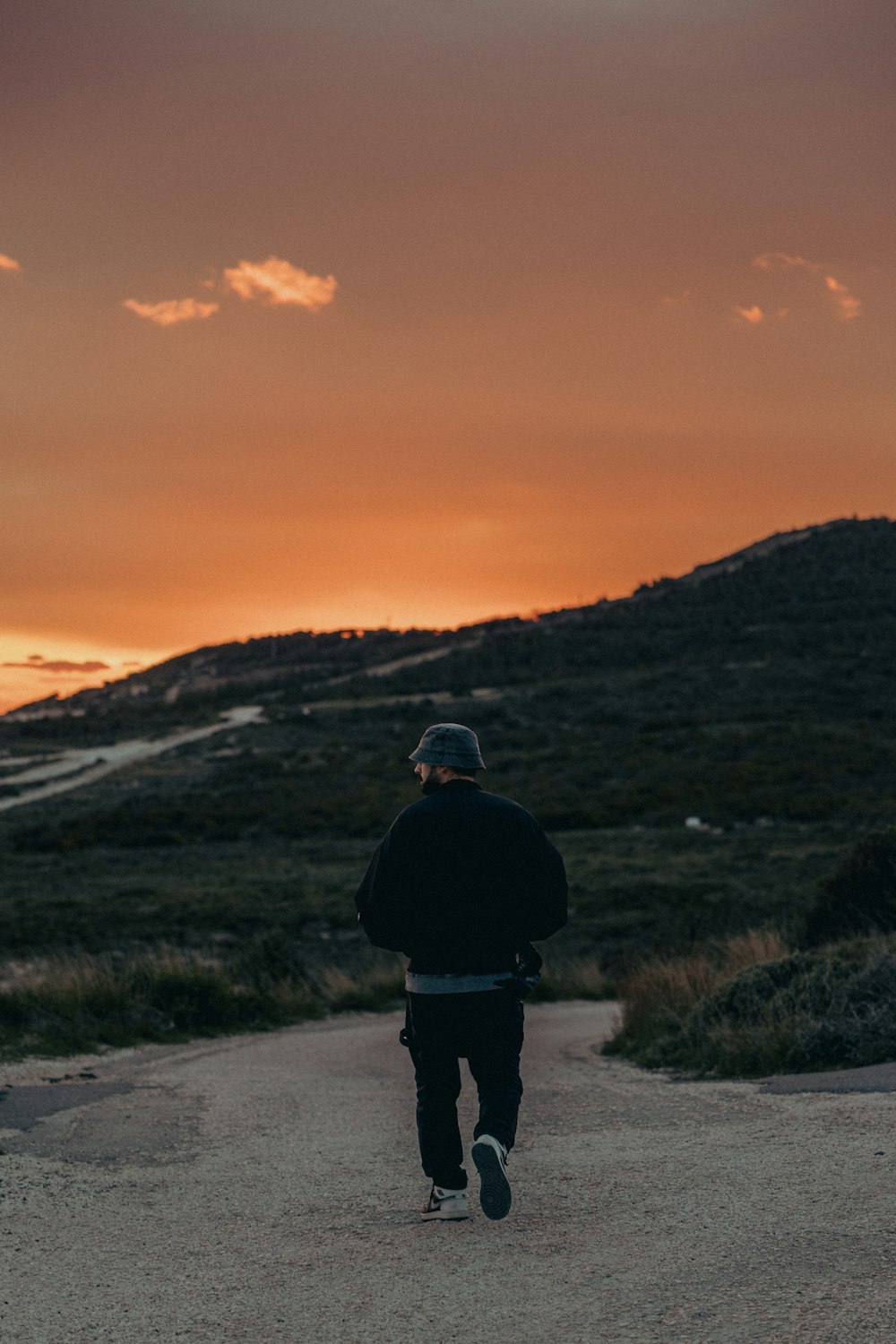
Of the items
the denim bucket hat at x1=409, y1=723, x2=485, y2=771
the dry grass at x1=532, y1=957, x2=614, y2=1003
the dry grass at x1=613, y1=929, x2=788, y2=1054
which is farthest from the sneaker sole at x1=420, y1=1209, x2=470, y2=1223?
the dry grass at x1=532, y1=957, x2=614, y2=1003

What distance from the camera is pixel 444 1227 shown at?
567 centimetres

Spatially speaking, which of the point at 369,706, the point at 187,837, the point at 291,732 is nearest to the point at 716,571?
the point at 369,706

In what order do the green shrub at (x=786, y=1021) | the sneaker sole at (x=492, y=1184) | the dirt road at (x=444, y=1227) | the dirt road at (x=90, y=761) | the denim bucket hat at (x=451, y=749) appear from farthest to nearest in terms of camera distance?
the dirt road at (x=90, y=761) < the green shrub at (x=786, y=1021) < the denim bucket hat at (x=451, y=749) < the sneaker sole at (x=492, y=1184) < the dirt road at (x=444, y=1227)

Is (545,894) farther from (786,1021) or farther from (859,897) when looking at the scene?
(859,897)

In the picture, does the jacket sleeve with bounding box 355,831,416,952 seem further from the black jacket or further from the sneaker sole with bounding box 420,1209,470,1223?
the sneaker sole with bounding box 420,1209,470,1223

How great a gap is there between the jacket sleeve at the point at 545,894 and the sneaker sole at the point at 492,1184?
93 cm

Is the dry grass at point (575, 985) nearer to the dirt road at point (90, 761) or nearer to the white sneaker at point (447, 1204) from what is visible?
the white sneaker at point (447, 1204)

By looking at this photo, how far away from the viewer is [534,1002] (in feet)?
66.5

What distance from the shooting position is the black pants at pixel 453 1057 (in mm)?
5789

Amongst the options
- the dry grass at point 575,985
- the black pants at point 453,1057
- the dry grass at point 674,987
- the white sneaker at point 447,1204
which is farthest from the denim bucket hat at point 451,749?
the dry grass at point 575,985

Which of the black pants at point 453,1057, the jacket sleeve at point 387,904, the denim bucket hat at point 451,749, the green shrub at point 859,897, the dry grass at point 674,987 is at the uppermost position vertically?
the denim bucket hat at point 451,749

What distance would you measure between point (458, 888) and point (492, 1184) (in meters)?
1.22

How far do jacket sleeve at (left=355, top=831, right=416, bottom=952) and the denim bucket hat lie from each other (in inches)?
16.0

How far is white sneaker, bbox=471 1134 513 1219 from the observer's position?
5.24m
